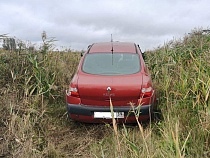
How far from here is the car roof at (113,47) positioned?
5398mm

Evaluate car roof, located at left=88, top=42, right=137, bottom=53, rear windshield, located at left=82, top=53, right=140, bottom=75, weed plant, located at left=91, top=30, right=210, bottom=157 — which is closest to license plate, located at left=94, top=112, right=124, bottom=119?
weed plant, located at left=91, top=30, right=210, bottom=157

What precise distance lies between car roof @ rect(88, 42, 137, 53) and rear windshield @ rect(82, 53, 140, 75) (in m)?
0.16

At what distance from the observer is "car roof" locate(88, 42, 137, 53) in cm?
540

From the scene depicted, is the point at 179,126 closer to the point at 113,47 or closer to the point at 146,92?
the point at 146,92

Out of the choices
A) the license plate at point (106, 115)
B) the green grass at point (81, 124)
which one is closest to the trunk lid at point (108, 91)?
the license plate at point (106, 115)

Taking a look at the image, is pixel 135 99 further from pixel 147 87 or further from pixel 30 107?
pixel 30 107

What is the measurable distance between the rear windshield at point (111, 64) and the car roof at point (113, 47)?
0.51ft

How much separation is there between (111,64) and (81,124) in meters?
1.30

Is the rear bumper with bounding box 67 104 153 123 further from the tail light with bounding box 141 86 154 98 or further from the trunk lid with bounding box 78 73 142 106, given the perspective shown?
the tail light with bounding box 141 86 154 98

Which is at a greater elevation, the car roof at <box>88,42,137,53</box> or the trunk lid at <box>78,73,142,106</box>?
the car roof at <box>88,42,137,53</box>

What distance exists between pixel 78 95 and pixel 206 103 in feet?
6.80

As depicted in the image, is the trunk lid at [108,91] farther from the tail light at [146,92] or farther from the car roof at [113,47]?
the car roof at [113,47]

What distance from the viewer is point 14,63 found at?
5.90m

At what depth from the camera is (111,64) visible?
4.98 m
